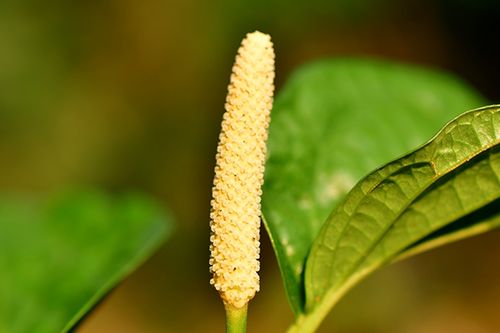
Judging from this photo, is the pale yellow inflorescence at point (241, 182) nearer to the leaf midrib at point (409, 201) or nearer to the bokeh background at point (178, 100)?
the leaf midrib at point (409, 201)

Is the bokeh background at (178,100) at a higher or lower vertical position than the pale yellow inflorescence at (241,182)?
lower

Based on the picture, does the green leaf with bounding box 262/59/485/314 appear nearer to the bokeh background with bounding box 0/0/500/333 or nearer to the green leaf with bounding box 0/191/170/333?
the green leaf with bounding box 0/191/170/333

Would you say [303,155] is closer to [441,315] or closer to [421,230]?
[421,230]

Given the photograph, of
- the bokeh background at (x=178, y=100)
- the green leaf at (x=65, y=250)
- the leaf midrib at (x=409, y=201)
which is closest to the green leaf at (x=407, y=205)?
the leaf midrib at (x=409, y=201)

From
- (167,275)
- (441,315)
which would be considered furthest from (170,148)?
(441,315)

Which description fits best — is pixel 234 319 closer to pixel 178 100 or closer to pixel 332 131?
pixel 332 131

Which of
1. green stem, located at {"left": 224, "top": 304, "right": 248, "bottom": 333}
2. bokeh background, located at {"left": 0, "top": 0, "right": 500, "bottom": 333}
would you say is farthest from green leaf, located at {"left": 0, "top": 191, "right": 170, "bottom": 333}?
bokeh background, located at {"left": 0, "top": 0, "right": 500, "bottom": 333}

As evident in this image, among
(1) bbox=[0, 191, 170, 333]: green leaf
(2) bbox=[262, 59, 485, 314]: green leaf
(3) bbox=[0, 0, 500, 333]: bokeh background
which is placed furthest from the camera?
(3) bbox=[0, 0, 500, 333]: bokeh background
